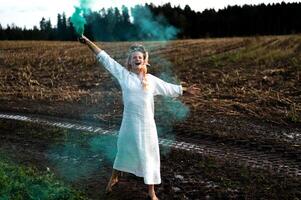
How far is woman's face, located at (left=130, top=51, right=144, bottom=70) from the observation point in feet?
20.9

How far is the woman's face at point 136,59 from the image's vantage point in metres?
6.36

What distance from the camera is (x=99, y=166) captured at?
8039 mm

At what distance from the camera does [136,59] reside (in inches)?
251

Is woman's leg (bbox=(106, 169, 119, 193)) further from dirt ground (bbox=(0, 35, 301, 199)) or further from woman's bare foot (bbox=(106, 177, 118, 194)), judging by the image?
dirt ground (bbox=(0, 35, 301, 199))

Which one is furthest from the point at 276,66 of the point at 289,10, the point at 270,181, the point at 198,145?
the point at 289,10

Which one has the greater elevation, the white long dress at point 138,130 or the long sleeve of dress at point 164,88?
the long sleeve of dress at point 164,88

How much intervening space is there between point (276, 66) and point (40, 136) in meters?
10.6

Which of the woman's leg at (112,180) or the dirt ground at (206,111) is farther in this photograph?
the dirt ground at (206,111)

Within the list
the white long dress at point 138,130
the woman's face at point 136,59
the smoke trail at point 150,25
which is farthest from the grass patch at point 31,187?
the smoke trail at point 150,25

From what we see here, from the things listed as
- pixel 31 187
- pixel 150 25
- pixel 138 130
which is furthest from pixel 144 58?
pixel 150 25

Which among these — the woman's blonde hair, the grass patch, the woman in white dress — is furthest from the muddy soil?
the woman's blonde hair

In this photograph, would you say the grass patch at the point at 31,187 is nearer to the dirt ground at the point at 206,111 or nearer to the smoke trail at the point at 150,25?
the dirt ground at the point at 206,111

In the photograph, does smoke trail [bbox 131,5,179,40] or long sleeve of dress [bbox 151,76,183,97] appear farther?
smoke trail [bbox 131,5,179,40]

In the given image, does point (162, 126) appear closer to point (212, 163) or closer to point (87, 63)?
point (212, 163)
